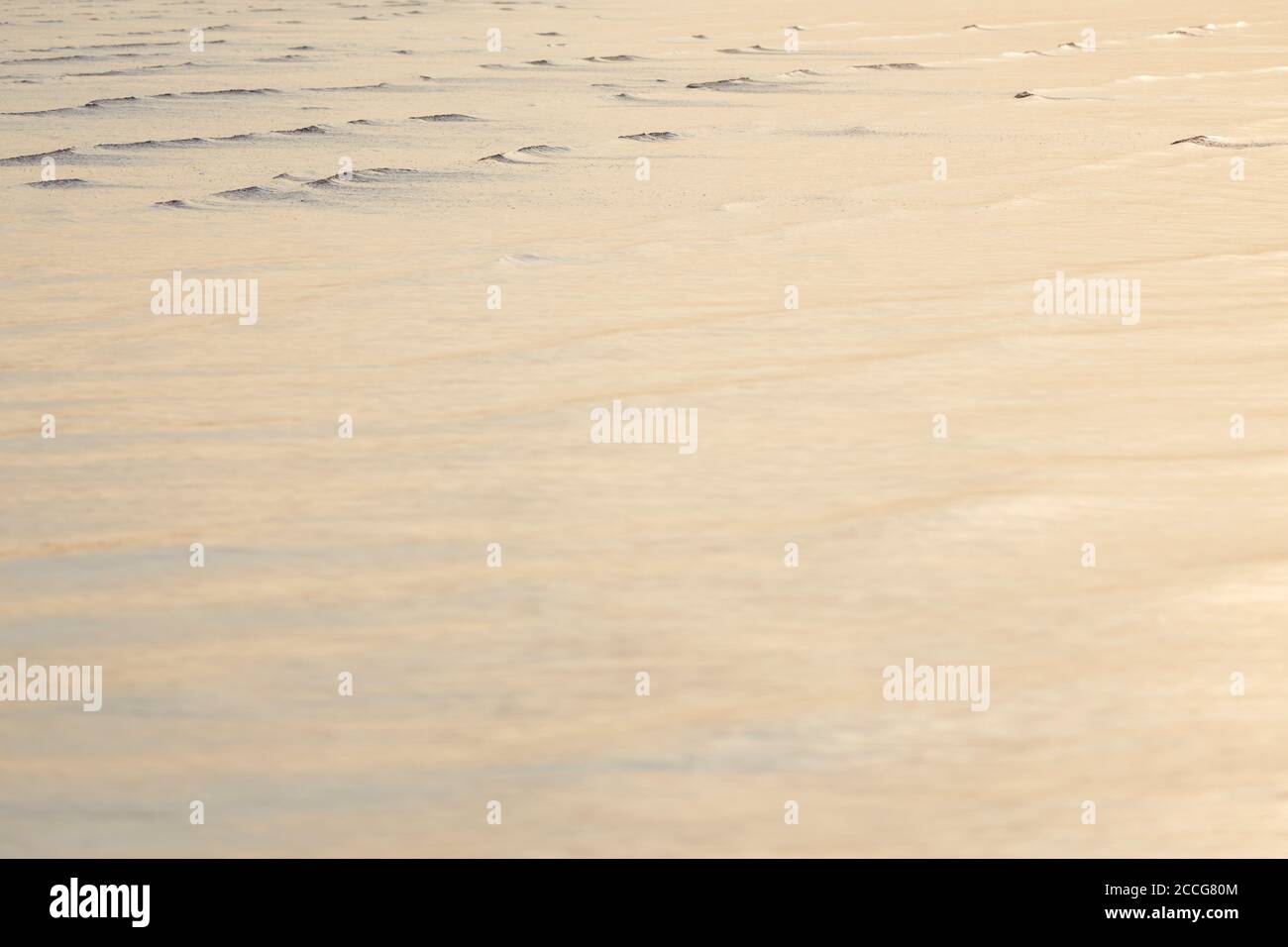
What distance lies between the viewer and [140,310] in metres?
3.13

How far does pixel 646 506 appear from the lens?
82.2 inches

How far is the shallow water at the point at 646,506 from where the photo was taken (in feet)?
4.75

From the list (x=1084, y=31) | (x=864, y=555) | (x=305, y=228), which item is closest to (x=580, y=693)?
(x=864, y=555)

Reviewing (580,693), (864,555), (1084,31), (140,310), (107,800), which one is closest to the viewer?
(107,800)

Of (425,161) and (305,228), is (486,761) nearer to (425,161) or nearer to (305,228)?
(305,228)

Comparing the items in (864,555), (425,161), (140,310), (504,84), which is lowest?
(864,555)

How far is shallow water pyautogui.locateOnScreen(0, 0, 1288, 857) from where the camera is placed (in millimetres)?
1449

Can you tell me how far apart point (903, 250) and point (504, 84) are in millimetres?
3363

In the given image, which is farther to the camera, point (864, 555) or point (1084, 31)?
point (1084, 31)

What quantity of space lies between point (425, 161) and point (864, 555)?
125 inches
